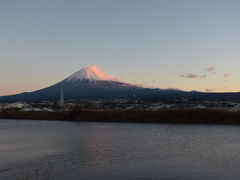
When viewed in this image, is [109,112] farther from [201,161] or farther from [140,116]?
[201,161]

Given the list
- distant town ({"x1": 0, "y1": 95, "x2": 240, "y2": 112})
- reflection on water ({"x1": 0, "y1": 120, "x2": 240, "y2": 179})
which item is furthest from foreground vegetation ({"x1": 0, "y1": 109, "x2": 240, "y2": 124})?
reflection on water ({"x1": 0, "y1": 120, "x2": 240, "y2": 179})

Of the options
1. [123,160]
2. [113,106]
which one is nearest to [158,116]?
[123,160]

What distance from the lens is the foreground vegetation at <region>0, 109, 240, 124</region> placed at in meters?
35.5

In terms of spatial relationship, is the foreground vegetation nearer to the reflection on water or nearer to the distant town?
the distant town

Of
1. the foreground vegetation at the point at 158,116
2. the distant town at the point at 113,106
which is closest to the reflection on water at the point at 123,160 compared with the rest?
the foreground vegetation at the point at 158,116

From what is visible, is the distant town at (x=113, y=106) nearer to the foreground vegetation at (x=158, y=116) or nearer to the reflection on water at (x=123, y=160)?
the foreground vegetation at (x=158, y=116)

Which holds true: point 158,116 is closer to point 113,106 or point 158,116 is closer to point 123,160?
point 123,160

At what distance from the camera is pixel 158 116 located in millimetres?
38906

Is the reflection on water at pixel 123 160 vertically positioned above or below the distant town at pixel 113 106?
below

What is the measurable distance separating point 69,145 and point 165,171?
8.34 m

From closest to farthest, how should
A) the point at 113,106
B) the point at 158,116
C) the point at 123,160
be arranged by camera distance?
the point at 123,160 < the point at 158,116 < the point at 113,106

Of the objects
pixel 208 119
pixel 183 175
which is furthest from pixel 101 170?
pixel 208 119

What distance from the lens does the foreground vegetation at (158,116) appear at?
35500mm

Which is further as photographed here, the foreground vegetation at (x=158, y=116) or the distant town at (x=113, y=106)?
the distant town at (x=113, y=106)
